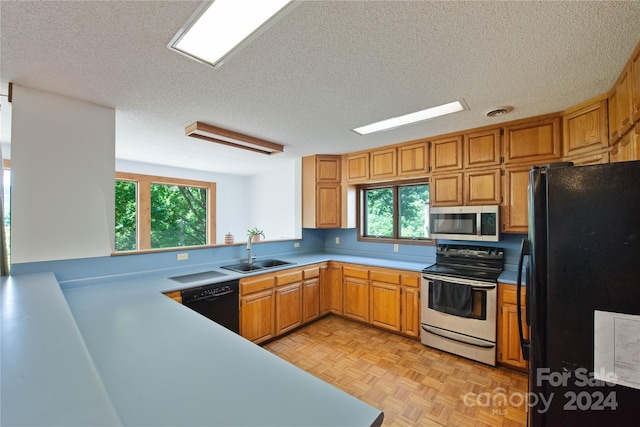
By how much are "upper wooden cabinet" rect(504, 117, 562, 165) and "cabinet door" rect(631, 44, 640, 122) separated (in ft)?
3.05

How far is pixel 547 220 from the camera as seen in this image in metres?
1.16

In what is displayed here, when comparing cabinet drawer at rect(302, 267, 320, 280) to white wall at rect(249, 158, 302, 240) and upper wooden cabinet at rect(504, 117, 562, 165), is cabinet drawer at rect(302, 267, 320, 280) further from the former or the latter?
upper wooden cabinet at rect(504, 117, 562, 165)

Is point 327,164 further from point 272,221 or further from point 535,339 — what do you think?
point 535,339

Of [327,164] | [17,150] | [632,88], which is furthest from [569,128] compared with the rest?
[17,150]

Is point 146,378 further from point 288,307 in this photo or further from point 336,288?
point 336,288

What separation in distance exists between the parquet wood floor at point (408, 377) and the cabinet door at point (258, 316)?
19cm

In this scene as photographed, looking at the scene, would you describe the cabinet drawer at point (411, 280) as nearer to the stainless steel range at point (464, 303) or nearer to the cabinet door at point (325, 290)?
the stainless steel range at point (464, 303)

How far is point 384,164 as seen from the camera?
3477 mm

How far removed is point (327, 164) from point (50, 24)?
3014mm

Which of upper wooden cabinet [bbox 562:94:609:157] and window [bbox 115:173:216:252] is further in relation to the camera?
window [bbox 115:173:216:252]

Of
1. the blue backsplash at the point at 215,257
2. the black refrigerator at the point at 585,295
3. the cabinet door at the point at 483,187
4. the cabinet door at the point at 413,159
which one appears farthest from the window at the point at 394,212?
the black refrigerator at the point at 585,295

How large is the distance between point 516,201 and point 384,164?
150cm

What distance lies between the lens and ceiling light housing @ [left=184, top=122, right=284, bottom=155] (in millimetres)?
2619

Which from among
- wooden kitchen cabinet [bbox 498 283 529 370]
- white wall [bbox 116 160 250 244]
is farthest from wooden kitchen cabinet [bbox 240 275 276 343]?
white wall [bbox 116 160 250 244]
